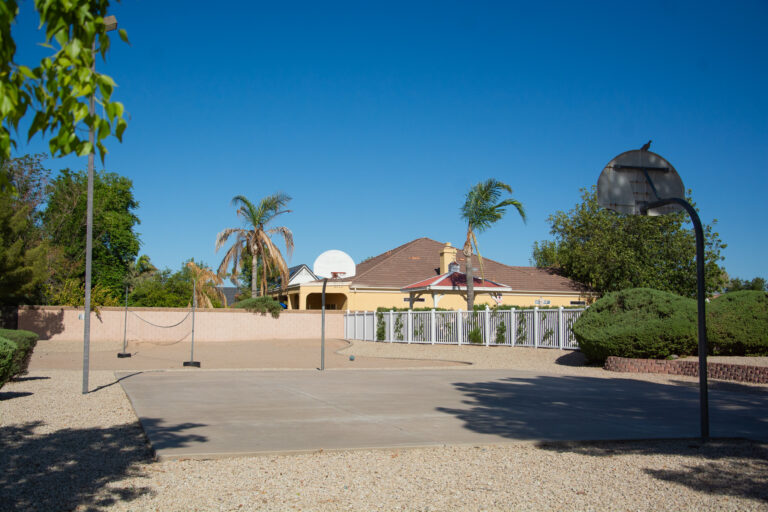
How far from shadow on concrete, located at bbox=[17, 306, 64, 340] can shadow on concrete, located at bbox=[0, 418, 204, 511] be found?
23.7 m

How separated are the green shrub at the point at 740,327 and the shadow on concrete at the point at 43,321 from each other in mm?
27515

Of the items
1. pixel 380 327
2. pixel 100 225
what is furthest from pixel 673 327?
pixel 100 225

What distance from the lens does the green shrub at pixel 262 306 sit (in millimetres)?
35562

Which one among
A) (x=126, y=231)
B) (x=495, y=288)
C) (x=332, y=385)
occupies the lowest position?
(x=332, y=385)

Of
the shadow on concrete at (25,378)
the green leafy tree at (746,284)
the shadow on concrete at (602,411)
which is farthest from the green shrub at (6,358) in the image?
the green leafy tree at (746,284)

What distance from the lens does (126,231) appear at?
47.8 m

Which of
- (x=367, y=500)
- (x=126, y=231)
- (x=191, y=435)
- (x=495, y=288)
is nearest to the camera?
(x=367, y=500)

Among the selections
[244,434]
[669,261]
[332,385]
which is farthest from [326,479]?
[669,261]

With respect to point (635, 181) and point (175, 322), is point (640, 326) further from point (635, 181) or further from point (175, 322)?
point (175, 322)

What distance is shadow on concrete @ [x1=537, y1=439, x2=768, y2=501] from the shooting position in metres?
5.41

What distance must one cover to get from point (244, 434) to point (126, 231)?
44.3m

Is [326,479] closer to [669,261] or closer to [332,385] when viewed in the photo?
[332,385]

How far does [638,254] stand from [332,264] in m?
27.9

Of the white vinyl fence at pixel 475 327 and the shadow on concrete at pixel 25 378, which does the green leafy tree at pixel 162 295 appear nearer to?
the white vinyl fence at pixel 475 327
